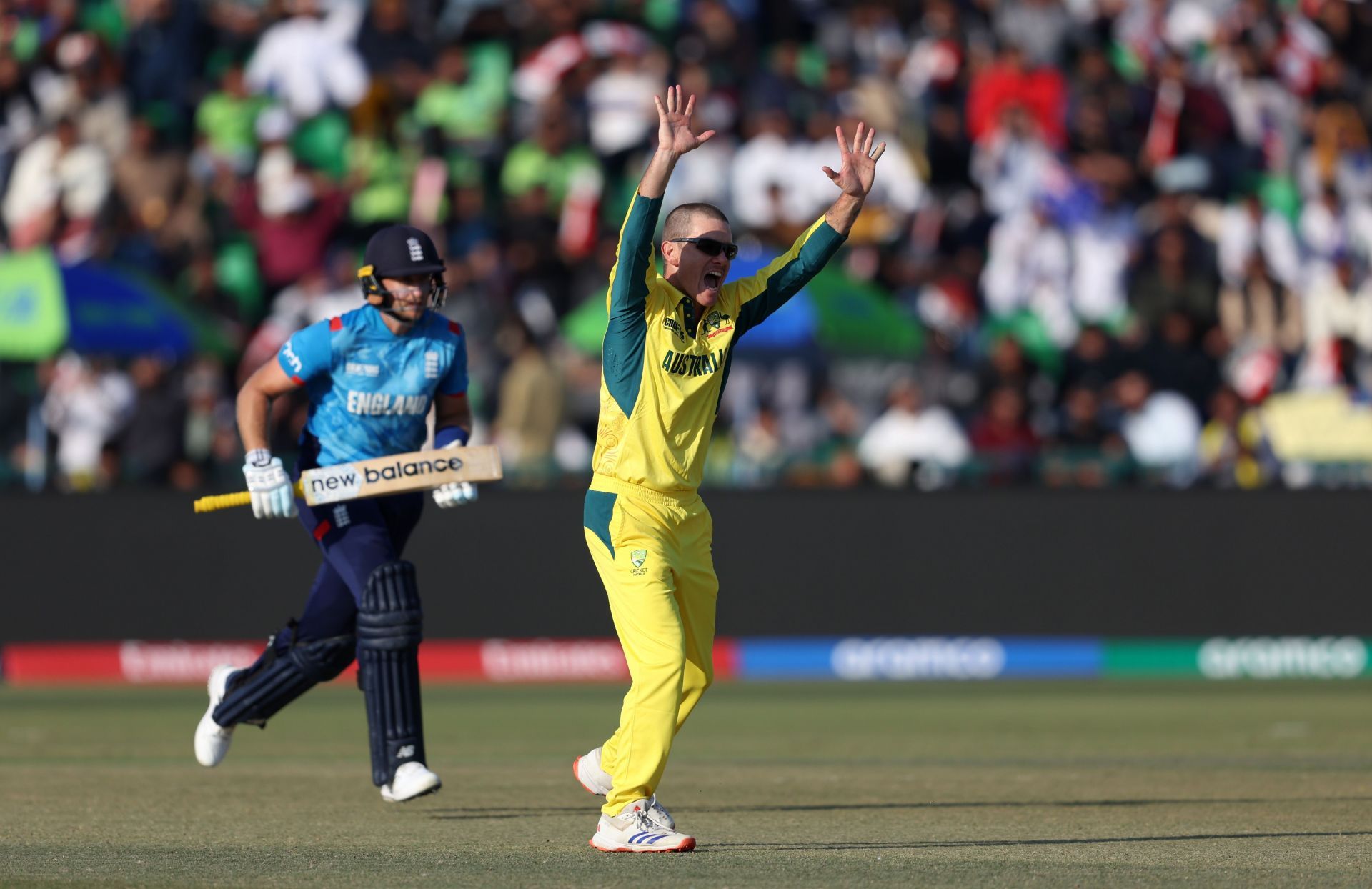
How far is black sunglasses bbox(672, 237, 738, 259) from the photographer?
261 inches

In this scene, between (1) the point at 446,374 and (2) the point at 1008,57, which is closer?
(1) the point at 446,374

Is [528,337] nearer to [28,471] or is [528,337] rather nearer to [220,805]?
[28,471]

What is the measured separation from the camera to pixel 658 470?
6633mm

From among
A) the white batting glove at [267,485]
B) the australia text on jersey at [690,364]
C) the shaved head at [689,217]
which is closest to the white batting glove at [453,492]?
the white batting glove at [267,485]

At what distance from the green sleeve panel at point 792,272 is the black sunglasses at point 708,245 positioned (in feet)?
1.10

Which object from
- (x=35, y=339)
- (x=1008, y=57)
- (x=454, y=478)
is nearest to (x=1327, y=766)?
(x=454, y=478)

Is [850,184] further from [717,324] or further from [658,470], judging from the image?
[658,470]

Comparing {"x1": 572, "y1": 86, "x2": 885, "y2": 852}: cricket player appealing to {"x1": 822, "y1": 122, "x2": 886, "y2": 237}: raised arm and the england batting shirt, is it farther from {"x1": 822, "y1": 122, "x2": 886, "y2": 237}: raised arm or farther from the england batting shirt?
the england batting shirt

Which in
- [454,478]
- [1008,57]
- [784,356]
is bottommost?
[454,478]

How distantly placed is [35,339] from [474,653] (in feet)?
12.5

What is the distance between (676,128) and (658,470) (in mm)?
1067

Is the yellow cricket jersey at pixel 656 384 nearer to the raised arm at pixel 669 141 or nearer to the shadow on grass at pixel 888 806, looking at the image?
the raised arm at pixel 669 141

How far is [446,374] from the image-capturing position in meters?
7.84

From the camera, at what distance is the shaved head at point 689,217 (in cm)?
664
